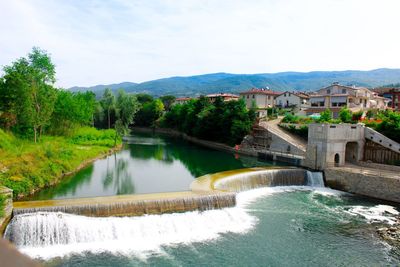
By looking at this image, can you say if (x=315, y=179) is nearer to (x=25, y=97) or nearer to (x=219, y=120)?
(x=219, y=120)

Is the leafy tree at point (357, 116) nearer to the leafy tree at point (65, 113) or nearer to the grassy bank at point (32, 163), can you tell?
the grassy bank at point (32, 163)

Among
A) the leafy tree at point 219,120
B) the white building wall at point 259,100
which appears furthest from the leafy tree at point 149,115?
the white building wall at point 259,100

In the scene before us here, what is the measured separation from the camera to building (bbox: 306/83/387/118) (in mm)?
46656

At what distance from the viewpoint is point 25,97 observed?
2919cm

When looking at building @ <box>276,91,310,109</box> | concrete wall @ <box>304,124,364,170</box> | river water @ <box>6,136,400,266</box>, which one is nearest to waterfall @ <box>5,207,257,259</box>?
river water @ <box>6,136,400,266</box>

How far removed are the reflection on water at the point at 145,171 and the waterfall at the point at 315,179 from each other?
6167 mm

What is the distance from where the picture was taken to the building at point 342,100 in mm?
46656

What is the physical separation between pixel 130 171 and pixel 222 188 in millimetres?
8969

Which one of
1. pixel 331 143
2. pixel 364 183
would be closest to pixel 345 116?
pixel 331 143

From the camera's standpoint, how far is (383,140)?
27469 mm

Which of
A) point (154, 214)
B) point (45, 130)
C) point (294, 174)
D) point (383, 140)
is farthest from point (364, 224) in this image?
point (45, 130)

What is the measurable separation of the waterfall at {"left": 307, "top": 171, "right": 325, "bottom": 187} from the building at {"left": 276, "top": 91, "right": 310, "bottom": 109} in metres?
31.9

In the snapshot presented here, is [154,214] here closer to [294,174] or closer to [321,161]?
[294,174]

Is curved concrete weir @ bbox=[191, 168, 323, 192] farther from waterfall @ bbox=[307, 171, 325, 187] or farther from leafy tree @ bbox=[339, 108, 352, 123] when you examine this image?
leafy tree @ bbox=[339, 108, 352, 123]
